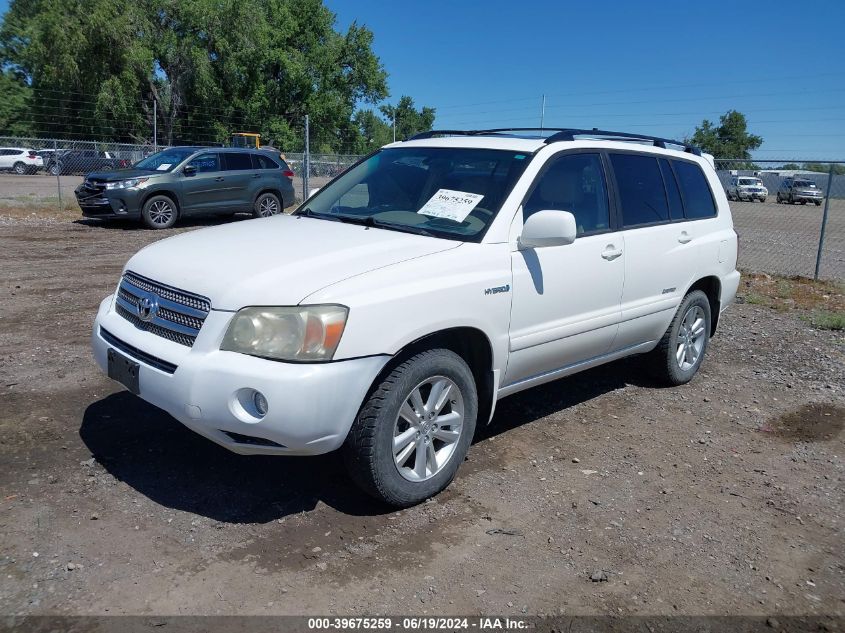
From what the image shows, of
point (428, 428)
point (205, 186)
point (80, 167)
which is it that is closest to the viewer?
point (428, 428)

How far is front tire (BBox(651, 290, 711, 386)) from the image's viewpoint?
5.55 metres

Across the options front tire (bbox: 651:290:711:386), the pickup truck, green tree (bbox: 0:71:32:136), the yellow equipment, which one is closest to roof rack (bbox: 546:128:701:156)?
front tire (bbox: 651:290:711:386)

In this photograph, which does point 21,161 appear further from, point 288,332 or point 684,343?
point 288,332

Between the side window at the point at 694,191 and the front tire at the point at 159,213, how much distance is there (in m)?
11.6

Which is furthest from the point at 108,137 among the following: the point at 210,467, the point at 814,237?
the point at 210,467

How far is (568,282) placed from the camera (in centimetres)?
434

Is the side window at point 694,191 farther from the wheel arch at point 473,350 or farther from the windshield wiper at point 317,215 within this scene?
the windshield wiper at point 317,215

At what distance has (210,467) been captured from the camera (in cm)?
403

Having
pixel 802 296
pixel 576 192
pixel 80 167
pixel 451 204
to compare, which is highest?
pixel 80 167

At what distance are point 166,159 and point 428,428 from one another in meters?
13.2

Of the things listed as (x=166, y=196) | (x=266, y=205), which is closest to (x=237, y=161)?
(x=266, y=205)

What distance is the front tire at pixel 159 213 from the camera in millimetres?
14453

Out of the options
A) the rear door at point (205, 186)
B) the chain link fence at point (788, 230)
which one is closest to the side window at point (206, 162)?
the rear door at point (205, 186)

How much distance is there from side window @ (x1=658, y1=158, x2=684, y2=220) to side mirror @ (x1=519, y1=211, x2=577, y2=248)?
1.84 metres
